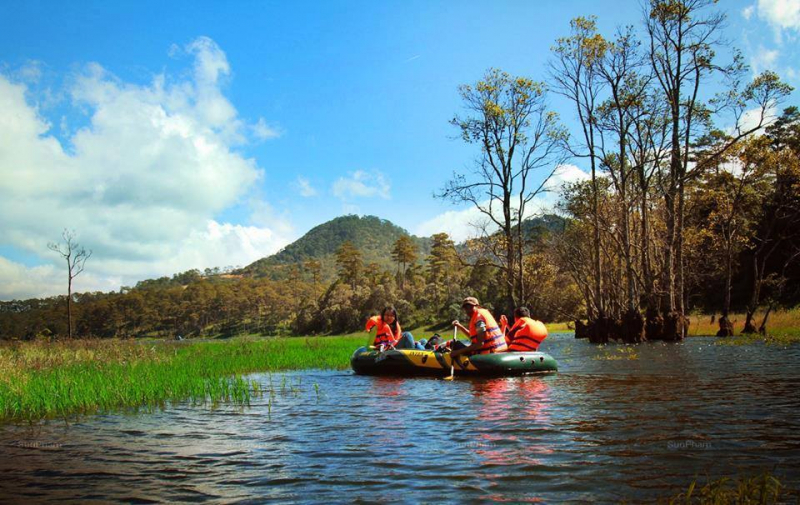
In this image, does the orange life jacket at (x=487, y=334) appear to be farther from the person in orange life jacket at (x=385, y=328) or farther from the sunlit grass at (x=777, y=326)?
the sunlit grass at (x=777, y=326)

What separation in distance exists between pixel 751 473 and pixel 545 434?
2.29 meters

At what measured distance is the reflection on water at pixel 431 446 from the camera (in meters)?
4.83

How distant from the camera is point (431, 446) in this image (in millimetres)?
6359

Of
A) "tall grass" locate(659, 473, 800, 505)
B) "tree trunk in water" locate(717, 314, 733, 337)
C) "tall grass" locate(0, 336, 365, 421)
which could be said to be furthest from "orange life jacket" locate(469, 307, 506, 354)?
"tree trunk in water" locate(717, 314, 733, 337)

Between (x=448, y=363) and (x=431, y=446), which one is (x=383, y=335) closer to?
(x=448, y=363)

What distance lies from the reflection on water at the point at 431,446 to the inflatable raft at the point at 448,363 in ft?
6.96

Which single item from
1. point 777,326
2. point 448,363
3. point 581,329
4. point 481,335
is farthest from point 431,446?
point 581,329

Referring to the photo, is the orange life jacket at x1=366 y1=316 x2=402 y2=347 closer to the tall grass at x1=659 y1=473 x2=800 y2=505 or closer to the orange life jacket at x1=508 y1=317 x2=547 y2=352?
the orange life jacket at x1=508 y1=317 x2=547 y2=352

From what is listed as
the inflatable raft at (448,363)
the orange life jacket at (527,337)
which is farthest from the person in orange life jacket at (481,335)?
the orange life jacket at (527,337)

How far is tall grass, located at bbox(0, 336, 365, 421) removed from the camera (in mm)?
9789

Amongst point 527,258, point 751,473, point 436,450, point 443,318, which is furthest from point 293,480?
point 443,318

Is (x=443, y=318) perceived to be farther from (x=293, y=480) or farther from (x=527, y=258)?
(x=293, y=480)

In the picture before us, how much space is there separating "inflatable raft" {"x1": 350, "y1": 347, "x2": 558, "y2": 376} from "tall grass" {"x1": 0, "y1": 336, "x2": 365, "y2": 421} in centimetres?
341

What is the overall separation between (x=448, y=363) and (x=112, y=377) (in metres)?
7.27
